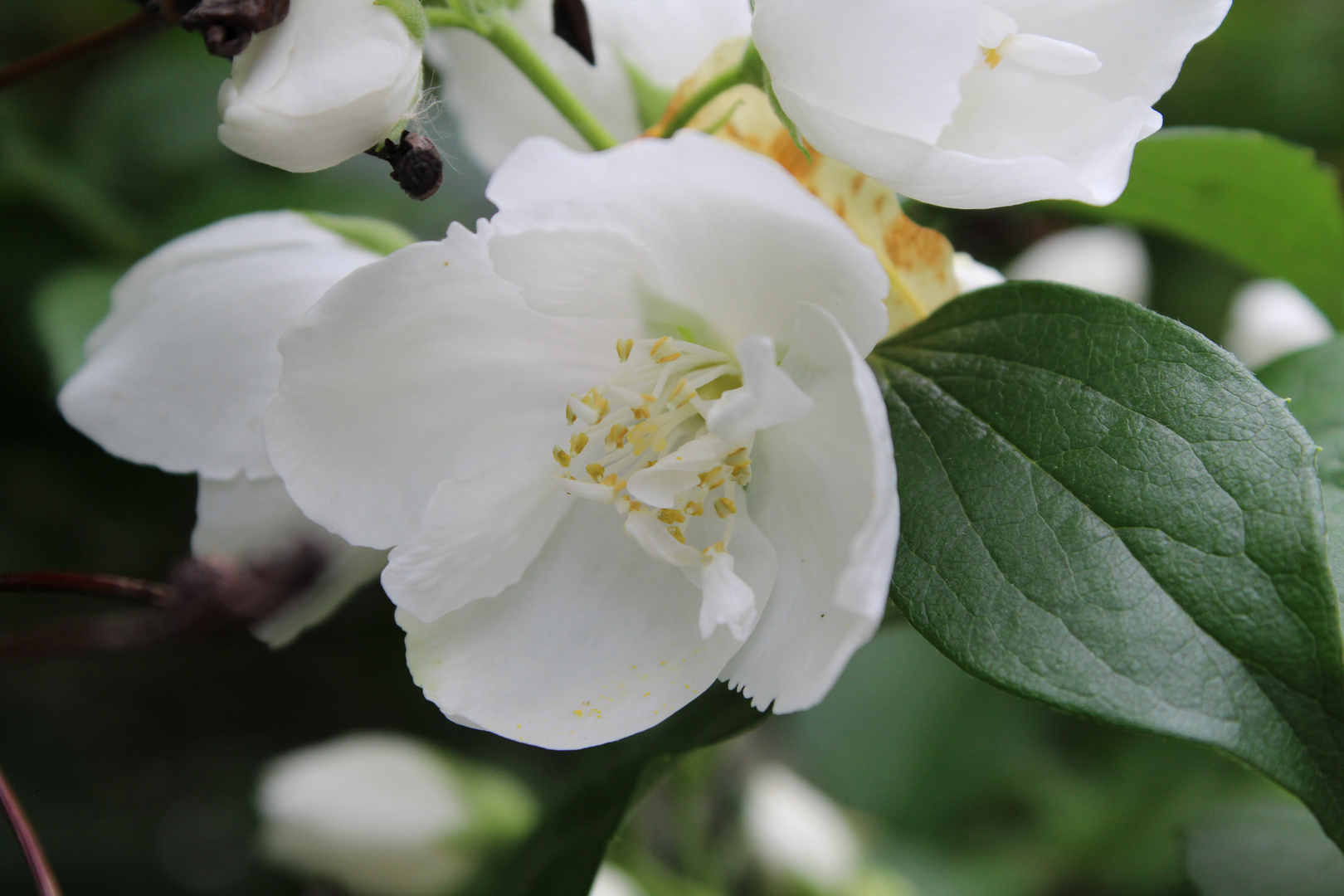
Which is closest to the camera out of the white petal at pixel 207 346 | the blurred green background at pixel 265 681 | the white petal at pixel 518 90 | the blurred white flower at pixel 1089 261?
the white petal at pixel 207 346

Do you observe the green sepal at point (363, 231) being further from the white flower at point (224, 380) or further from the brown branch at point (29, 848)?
the brown branch at point (29, 848)

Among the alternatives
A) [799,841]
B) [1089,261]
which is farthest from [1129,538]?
[1089,261]


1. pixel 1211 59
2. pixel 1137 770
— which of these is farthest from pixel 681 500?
pixel 1211 59

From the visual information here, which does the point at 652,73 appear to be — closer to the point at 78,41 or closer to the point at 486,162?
the point at 486,162

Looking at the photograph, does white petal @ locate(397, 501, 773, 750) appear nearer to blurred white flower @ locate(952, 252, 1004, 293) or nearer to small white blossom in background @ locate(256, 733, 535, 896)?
blurred white flower @ locate(952, 252, 1004, 293)

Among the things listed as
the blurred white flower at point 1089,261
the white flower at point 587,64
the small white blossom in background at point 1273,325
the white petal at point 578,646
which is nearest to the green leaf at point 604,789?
the white petal at point 578,646
